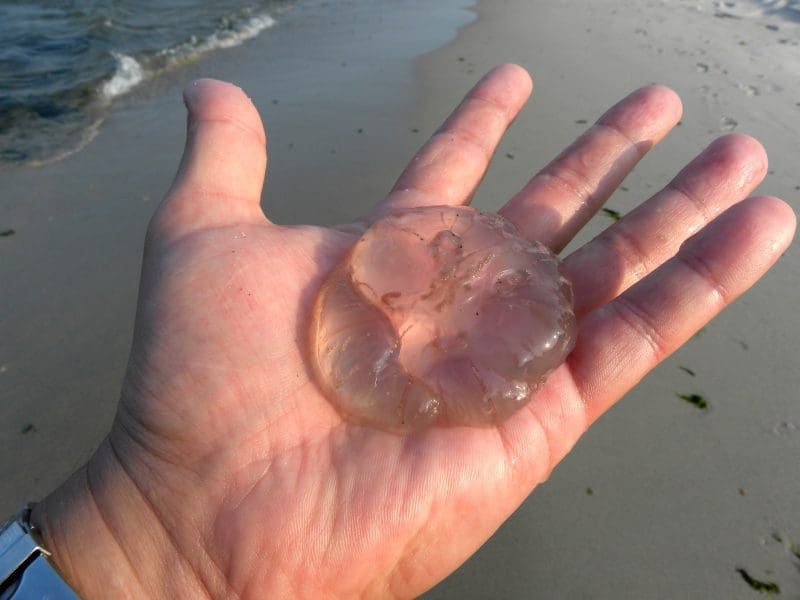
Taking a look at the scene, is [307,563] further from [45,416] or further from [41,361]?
[41,361]

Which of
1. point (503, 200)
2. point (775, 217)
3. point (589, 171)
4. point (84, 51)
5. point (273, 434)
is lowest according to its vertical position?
point (84, 51)

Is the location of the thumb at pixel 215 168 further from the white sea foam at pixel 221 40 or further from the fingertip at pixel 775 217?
the white sea foam at pixel 221 40

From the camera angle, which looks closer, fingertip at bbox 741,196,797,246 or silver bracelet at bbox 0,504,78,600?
silver bracelet at bbox 0,504,78,600

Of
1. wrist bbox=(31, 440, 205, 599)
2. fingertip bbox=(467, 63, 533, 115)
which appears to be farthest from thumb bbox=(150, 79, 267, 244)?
fingertip bbox=(467, 63, 533, 115)

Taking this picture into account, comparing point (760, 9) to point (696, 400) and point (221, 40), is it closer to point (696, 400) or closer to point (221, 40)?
point (221, 40)

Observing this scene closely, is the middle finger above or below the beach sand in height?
above

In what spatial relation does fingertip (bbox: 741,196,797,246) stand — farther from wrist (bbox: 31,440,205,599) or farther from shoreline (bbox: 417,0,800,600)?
wrist (bbox: 31,440,205,599)

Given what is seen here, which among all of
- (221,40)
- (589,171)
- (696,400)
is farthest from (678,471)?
(221,40)
